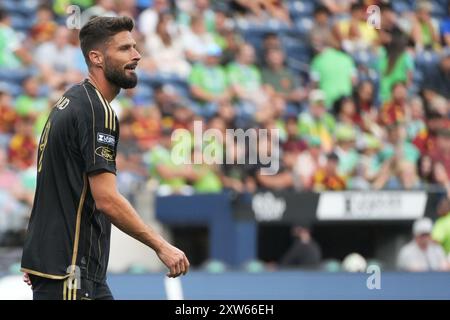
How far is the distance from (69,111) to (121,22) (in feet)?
1.46

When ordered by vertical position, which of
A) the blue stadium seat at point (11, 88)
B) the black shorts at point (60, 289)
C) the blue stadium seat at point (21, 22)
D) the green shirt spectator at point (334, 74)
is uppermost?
the blue stadium seat at point (21, 22)

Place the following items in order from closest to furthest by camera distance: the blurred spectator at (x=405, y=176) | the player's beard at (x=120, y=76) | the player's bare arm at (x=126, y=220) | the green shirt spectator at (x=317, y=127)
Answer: the player's bare arm at (x=126, y=220) < the player's beard at (x=120, y=76) < the blurred spectator at (x=405, y=176) < the green shirt spectator at (x=317, y=127)

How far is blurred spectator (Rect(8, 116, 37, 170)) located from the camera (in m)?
10.5

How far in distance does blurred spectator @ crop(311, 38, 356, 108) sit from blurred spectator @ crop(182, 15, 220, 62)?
4.39 ft

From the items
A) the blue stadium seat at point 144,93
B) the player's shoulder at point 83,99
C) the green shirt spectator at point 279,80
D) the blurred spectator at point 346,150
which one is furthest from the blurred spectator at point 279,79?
the player's shoulder at point 83,99

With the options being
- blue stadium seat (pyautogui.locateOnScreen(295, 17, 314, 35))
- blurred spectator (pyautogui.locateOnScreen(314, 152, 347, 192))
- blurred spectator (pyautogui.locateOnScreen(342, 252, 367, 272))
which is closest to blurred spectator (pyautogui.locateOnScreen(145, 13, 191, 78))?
blue stadium seat (pyautogui.locateOnScreen(295, 17, 314, 35))

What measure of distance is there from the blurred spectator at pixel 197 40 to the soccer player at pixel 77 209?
27.8 feet

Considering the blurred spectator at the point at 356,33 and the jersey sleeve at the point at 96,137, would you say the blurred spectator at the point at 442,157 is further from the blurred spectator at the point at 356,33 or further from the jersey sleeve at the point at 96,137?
the jersey sleeve at the point at 96,137

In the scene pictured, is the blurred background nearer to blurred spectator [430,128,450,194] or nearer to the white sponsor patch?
blurred spectator [430,128,450,194]

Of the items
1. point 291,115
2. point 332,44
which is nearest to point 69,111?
point 291,115

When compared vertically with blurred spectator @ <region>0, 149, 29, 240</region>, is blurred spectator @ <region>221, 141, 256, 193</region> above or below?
above

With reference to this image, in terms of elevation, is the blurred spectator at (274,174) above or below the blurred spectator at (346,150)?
below

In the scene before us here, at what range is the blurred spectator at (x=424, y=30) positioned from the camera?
13.6 m

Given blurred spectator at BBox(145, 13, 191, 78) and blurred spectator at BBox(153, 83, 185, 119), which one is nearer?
blurred spectator at BBox(153, 83, 185, 119)
